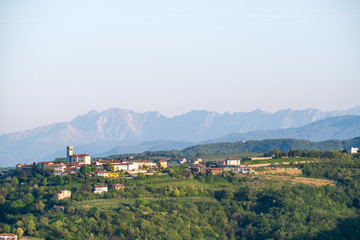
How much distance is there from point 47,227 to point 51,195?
10.7 meters

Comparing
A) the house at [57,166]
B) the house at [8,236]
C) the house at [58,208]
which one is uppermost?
the house at [57,166]

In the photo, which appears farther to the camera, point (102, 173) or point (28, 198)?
point (102, 173)

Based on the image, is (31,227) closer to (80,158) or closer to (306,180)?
(80,158)

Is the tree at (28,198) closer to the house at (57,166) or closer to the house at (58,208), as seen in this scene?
the house at (58,208)

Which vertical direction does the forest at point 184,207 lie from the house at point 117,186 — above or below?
below

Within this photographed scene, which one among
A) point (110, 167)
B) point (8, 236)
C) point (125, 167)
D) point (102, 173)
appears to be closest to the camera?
point (8, 236)

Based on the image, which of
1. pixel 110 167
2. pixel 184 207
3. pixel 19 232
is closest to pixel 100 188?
pixel 110 167

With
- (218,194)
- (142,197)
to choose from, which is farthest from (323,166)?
(142,197)

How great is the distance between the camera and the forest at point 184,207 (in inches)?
2564

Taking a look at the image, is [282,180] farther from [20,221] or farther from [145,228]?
[20,221]

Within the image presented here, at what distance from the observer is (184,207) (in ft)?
237

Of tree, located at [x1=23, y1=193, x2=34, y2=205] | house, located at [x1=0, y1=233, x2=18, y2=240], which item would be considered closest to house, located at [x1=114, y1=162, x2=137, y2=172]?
tree, located at [x1=23, y1=193, x2=34, y2=205]

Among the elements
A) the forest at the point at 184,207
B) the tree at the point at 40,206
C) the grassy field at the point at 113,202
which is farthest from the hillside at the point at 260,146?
the tree at the point at 40,206

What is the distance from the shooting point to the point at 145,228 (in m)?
65.3
